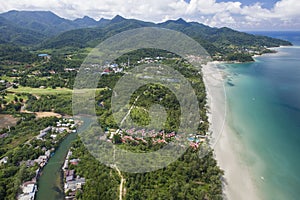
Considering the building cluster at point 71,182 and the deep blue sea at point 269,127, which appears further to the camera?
the deep blue sea at point 269,127

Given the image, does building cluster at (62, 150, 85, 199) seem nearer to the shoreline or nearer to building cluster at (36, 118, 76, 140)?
building cluster at (36, 118, 76, 140)

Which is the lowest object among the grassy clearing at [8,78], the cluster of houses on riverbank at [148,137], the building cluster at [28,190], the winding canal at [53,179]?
the winding canal at [53,179]

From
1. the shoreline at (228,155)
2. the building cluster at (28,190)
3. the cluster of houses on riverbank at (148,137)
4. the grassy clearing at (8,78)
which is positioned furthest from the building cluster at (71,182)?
the grassy clearing at (8,78)

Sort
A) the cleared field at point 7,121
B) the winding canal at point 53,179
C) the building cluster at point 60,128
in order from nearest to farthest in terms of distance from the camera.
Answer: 1. the winding canal at point 53,179
2. the building cluster at point 60,128
3. the cleared field at point 7,121

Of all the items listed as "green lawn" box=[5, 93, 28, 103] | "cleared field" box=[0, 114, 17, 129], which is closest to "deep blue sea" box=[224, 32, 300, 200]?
"cleared field" box=[0, 114, 17, 129]

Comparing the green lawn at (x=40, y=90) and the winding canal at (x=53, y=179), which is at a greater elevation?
the green lawn at (x=40, y=90)

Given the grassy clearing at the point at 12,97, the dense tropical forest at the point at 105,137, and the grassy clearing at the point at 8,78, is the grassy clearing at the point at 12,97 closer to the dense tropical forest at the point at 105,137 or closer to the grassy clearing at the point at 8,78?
the dense tropical forest at the point at 105,137
